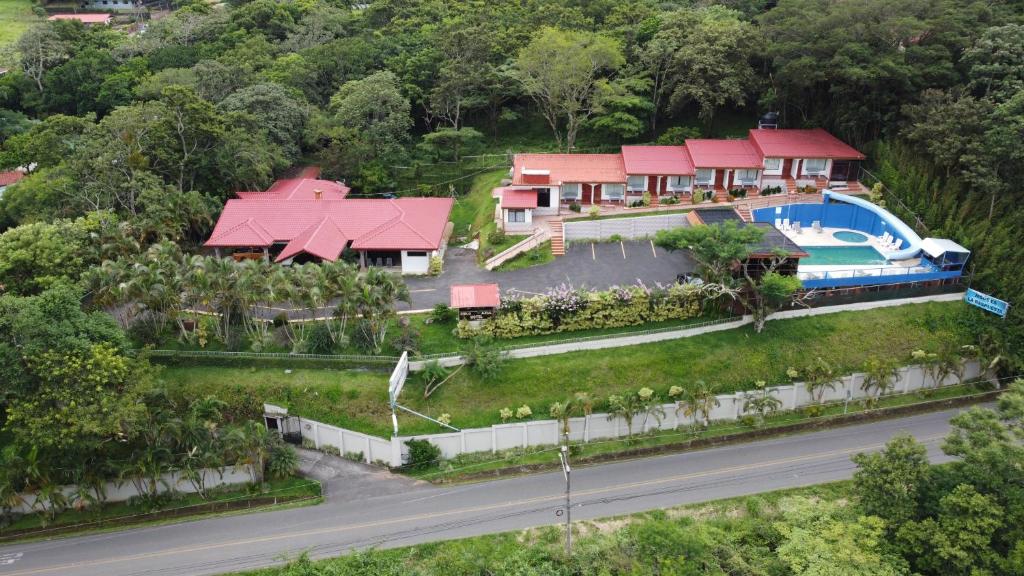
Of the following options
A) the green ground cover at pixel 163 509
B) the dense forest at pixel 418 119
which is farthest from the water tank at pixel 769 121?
the green ground cover at pixel 163 509

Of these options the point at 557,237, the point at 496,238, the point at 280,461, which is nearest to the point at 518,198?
the point at 496,238

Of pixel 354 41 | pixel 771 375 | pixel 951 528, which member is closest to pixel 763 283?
pixel 771 375

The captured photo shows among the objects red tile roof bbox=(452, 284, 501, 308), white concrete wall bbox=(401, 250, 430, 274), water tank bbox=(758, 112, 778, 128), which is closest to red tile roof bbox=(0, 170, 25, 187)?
white concrete wall bbox=(401, 250, 430, 274)

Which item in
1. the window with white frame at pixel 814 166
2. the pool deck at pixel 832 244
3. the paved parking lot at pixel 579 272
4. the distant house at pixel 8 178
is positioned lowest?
the paved parking lot at pixel 579 272

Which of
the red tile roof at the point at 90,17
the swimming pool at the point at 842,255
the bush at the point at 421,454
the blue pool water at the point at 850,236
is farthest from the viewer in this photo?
the red tile roof at the point at 90,17

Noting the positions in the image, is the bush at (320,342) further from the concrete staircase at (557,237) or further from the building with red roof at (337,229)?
the concrete staircase at (557,237)

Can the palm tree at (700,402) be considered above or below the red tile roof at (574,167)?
below

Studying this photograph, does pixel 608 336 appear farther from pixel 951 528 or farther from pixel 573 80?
pixel 573 80
